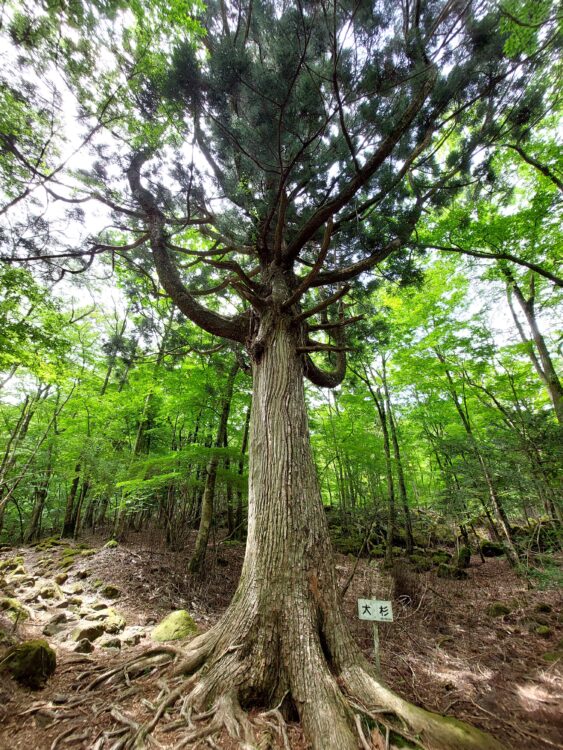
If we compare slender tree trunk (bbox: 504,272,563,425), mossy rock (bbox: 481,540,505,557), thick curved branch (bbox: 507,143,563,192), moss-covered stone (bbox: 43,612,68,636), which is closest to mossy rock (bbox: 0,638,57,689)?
moss-covered stone (bbox: 43,612,68,636)

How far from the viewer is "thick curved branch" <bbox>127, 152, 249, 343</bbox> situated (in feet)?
12.5

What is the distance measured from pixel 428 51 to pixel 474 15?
611mm

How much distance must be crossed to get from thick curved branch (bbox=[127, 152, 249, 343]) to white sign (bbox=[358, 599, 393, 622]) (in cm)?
333

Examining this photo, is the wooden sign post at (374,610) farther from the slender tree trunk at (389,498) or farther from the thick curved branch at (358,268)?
the thick curved branch at (358,268)

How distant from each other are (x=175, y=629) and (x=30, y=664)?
1.43 metres

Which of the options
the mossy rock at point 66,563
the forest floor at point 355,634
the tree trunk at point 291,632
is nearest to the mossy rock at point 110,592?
the forest floor at point 355,634

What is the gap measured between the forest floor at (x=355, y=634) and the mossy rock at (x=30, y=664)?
67 mm

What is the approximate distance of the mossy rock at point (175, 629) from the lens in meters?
3.53

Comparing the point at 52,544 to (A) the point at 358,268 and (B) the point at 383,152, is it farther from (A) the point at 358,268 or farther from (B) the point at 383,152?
(B) the point at 383,152

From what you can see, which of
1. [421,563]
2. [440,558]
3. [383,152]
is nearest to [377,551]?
[440,558]

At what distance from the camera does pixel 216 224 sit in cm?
411

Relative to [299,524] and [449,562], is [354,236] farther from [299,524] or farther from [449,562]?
[449,562]

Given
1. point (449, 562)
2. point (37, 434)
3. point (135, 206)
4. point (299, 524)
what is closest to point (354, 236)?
point (135, 206)

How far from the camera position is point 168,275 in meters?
3.87
